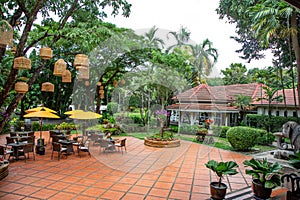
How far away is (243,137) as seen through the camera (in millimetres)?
8219

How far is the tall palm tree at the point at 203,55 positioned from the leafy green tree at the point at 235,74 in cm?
772

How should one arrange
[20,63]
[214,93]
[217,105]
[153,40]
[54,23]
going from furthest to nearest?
[153,40]
[217,105]
[214,93]
[54,23]
[20,63]

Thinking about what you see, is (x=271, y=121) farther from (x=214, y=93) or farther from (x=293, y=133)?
(x=293, y=133)

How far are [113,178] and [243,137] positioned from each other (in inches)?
219

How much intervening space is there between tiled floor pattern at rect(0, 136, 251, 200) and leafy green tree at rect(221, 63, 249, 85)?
1302cm

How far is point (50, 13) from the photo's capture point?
6.94 m

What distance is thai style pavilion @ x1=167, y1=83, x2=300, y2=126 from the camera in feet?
35.1

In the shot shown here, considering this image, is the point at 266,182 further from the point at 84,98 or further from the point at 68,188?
the point at 84,98

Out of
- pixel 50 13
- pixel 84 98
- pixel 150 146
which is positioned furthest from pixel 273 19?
pixel 84 98

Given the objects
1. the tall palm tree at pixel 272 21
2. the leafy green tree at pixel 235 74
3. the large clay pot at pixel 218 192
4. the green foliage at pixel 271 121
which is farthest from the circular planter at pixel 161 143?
the leafy green tree at pixel 235 74

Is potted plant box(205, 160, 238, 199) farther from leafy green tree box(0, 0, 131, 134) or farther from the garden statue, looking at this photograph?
leafy green tree box(0, 0, 131, 134)

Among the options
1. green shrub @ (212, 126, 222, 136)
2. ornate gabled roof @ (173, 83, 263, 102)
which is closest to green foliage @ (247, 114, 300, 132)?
ornate gabled roof @ (173, 83, 263, 102)

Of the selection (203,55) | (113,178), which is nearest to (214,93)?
(203,55)

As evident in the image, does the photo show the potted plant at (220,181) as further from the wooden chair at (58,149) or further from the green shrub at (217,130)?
the green shrub at (217,130)
